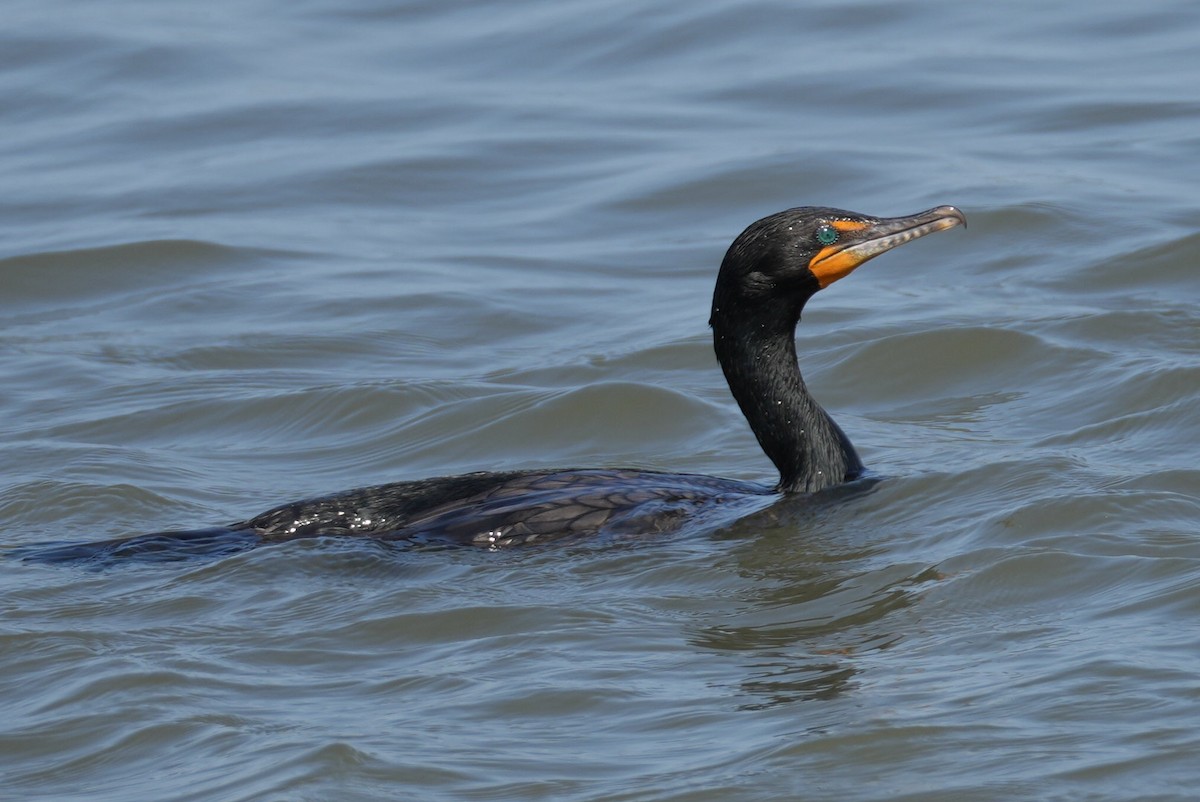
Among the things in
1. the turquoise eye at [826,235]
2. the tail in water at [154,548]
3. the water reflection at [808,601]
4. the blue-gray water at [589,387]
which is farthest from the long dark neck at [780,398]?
the tail in water at [154,548]

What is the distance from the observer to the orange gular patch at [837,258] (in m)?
7.42

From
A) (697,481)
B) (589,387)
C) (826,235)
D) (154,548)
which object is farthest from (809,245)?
(154,548)

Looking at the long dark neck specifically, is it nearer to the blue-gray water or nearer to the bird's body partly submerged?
the bird's body partly submerged

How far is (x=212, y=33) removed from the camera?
17.8 meters

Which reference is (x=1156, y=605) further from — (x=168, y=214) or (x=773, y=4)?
(x=773, y=4)

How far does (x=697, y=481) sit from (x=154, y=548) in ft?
6.71

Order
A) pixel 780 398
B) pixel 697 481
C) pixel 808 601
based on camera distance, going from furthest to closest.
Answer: pixel 780 398 < pixel 697 481 < pixel 808 601

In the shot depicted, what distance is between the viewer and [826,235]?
7395 millimetres

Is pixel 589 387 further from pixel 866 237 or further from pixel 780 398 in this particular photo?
pixel 866 237

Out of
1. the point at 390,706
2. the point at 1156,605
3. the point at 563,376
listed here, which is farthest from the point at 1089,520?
the point at 563,376

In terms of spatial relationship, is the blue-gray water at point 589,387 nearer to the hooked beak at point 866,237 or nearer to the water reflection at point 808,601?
the water reflection at point 808,601

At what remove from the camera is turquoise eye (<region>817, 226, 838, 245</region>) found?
739cm

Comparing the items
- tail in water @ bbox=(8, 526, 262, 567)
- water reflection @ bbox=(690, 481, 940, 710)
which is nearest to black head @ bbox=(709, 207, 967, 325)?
water reflection @ bbox=(690, 481, 940, 710)

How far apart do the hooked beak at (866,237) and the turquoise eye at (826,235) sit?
2cm
